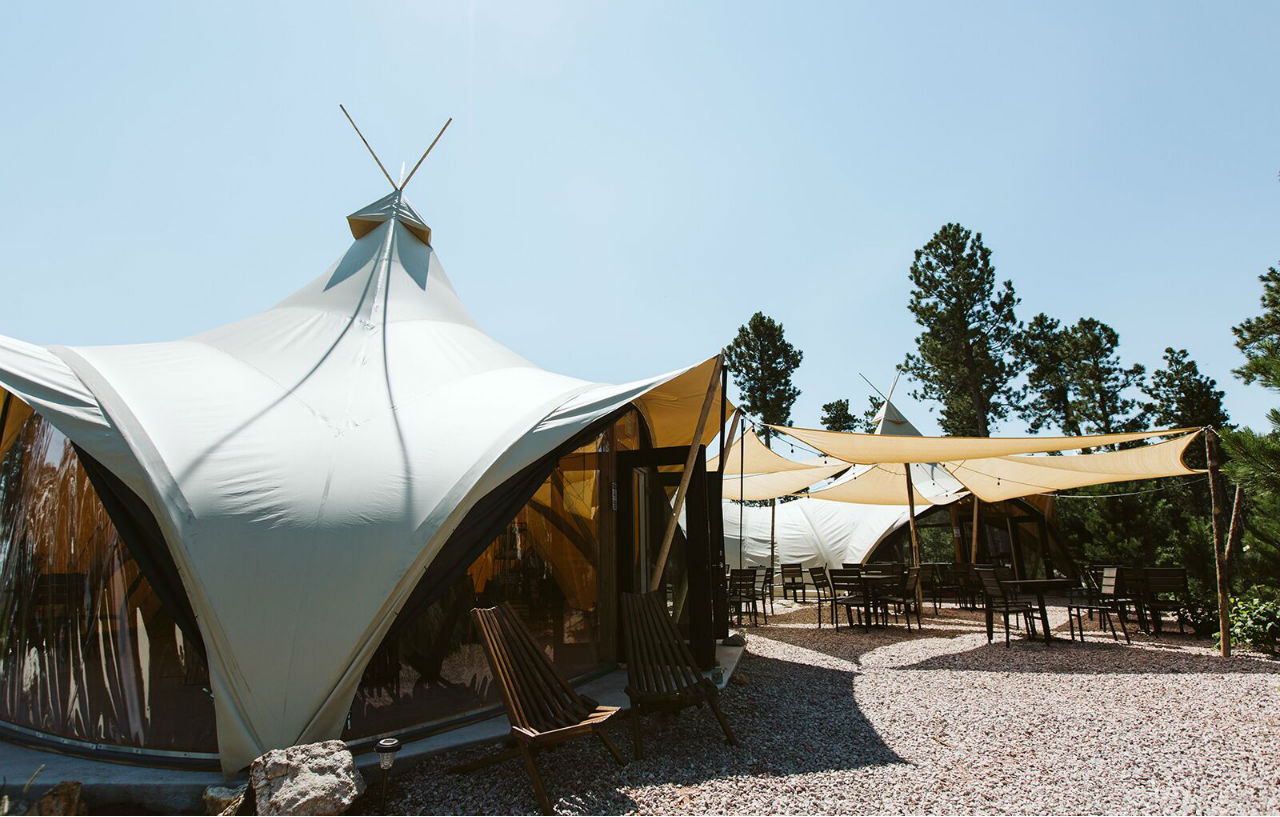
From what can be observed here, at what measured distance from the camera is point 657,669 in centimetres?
398

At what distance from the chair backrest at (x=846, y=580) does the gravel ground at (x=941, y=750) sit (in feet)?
8.48

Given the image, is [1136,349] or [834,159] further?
[1136,349]

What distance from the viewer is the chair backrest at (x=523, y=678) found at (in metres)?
3.23

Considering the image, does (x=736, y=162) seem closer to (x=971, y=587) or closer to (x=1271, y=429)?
(x=1271, y=429)

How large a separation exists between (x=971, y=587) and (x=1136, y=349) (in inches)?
537

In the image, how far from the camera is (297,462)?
3.66m

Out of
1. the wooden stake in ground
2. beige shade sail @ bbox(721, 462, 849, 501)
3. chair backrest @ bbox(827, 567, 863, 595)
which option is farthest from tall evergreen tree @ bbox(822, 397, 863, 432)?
the wooden stake in ground

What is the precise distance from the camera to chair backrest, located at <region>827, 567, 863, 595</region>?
8680 mm

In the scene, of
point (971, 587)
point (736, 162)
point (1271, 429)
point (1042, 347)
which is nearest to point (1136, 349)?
point (1042, 347)

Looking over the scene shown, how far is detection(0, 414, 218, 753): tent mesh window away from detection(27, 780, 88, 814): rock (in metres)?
0.54

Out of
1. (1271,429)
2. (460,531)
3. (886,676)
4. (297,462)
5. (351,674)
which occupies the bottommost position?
(886,676)

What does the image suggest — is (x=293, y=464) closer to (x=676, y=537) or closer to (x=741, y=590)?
(x=676, y=537)

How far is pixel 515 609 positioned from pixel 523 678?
0.88 m

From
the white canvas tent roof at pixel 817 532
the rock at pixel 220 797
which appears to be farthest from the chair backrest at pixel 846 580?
the rock at pixel 220 797
